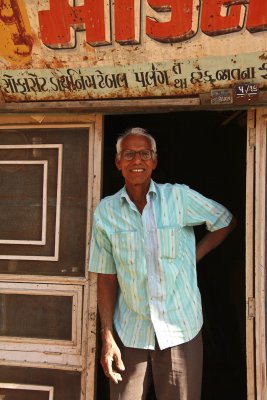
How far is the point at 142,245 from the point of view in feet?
7.66

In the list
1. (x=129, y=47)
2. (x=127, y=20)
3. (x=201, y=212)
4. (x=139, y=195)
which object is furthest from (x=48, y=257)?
(x=127, y=20)

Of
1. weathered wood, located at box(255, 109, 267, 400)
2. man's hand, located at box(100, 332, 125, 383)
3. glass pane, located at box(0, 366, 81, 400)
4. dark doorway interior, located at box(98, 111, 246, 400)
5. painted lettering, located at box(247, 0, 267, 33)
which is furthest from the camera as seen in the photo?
dark doorway interior, located at box(98, 111, 246, 400)

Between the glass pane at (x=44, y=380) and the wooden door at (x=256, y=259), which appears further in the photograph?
the glass pane at (x=44, y=380)

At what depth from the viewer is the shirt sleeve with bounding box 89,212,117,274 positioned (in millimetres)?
2439

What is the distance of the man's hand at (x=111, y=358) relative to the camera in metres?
2.32

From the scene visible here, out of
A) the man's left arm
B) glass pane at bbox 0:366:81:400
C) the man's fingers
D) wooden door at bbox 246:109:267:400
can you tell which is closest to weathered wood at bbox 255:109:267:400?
wooden door at bbox 246:109:267:400

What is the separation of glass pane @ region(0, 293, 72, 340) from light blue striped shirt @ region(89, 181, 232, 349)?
0.37m

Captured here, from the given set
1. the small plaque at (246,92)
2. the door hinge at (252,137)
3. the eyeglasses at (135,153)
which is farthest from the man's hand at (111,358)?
the small plaque at (246,92)

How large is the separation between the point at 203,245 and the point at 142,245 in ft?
1.31

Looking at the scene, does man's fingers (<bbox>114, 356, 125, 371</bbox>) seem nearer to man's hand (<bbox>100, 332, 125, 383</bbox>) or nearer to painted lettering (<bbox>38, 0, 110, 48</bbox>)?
man's hand (<bbox>100, 332, 125, 383</bbox>)

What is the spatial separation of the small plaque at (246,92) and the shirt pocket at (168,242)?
73 cm

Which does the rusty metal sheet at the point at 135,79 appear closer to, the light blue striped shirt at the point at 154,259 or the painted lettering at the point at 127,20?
the painted lettering at the point at 127,20

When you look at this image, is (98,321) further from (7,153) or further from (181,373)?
(7,153)

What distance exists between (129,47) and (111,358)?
1.59 m
